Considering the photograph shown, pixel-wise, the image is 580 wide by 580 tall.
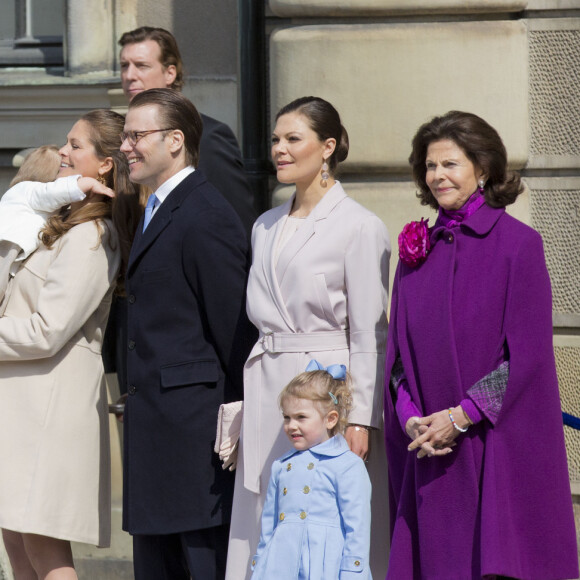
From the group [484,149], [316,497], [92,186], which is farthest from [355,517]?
[92,186]

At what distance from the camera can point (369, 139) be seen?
17.0ft

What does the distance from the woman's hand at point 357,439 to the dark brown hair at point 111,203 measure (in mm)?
1072

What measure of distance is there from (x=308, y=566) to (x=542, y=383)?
824 millimetres

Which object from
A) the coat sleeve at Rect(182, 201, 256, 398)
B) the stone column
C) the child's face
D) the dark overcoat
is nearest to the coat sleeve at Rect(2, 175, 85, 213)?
the dark overcoat

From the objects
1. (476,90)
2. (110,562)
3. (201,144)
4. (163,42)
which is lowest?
(110,562)

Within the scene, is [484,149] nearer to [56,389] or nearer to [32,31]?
[56,389]

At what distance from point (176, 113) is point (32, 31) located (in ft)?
7.52

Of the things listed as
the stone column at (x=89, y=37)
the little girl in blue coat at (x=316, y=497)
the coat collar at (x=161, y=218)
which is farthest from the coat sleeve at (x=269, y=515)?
the stone column at (x=89, y=37)

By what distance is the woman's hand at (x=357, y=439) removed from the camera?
12.5 feet

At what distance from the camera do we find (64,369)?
4328 mm

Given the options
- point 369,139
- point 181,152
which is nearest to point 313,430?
point 181,152

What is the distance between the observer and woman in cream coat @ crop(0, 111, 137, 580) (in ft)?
13.9

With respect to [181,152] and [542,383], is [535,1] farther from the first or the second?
[542,383]

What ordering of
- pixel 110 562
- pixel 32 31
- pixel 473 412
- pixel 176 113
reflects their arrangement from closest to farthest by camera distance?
1. pixel 473 412
2. pixel 176 113
3. pixel 110 562
4. pixel 32 31
